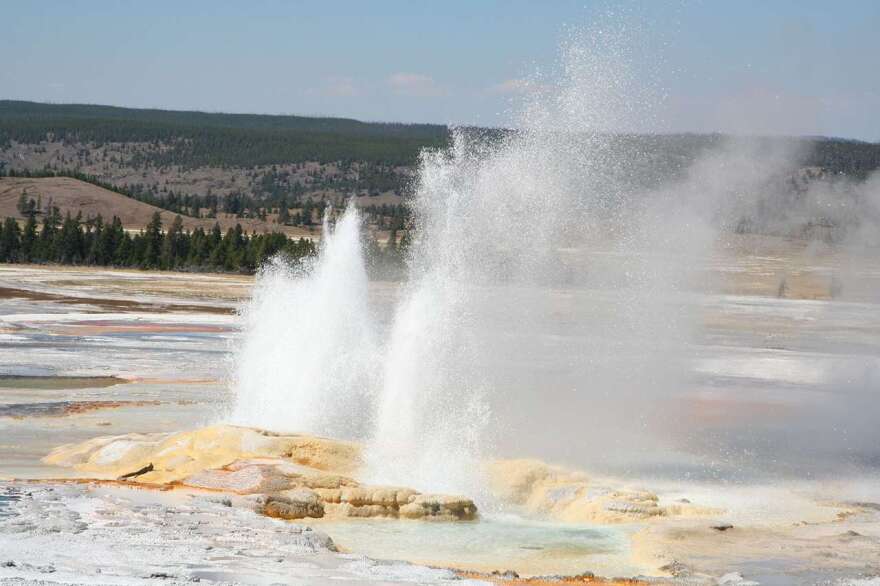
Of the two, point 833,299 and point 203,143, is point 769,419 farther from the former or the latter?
point 203,143

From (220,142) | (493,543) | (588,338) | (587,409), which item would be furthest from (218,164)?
(493,543)

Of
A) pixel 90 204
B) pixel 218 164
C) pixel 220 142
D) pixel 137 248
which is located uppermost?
pixel 220 142

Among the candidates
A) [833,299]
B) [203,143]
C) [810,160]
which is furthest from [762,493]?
[203,143]

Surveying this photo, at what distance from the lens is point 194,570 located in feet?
41.5

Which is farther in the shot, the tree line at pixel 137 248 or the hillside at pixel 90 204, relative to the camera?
the hillside at pixel 90 204

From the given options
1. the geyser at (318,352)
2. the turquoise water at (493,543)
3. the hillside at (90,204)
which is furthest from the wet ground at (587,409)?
the hillside at (90,204)

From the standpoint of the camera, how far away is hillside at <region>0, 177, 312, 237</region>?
354 ft

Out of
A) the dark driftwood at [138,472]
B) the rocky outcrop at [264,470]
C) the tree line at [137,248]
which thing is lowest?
the tree line at [137,248]

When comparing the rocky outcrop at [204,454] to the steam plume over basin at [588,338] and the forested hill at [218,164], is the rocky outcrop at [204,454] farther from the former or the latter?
the forested hill at [218,164]

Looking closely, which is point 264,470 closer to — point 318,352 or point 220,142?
point 318,352

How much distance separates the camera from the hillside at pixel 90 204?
354ft

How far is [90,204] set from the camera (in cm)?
11206

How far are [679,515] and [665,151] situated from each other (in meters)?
42.8

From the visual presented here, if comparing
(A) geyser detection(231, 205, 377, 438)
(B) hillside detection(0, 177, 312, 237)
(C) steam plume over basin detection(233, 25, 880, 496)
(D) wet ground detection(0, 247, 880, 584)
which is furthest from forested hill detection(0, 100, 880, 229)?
(A) geyser detection(231, 205, 377, 438)
